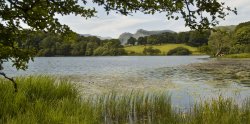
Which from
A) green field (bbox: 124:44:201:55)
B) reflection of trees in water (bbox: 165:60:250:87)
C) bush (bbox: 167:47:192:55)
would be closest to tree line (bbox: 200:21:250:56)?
bush (bbox: 167:47:192:55)

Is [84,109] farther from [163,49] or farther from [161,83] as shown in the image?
[163,49]

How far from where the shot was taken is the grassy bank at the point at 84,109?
11.0m

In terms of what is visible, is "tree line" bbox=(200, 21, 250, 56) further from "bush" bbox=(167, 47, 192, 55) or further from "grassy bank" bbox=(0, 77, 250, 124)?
"grassy bank" bbox=(0, 77, 250, 124)

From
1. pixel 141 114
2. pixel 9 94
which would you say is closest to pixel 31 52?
pixel 9 94

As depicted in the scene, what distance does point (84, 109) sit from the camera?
12.5m

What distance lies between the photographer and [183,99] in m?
22.2

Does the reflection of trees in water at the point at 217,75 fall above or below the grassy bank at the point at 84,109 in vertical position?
below

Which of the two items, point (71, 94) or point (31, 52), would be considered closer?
point (31, 52)

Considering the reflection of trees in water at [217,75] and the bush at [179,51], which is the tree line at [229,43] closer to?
the bush at [179,51]

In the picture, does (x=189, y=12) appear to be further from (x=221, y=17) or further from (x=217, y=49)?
(x=217, y=49)

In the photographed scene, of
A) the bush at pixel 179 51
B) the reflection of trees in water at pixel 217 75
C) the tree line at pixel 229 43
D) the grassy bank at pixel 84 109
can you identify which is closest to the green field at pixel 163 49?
the bush at pixel 179 51

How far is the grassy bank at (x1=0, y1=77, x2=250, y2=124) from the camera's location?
10992mm

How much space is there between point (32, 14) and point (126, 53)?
575 feet

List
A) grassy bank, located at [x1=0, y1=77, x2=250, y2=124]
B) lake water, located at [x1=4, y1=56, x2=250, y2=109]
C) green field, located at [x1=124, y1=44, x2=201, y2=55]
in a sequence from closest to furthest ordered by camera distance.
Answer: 1. grassy bank, located at [x1=0, y1=77, x2=250, y2=124]
2. lake water, located at [x1=4, y1=56, x2=250, y2=109]
3. green field, located at [x1=124, y1=44, x2=201, y2=55]
